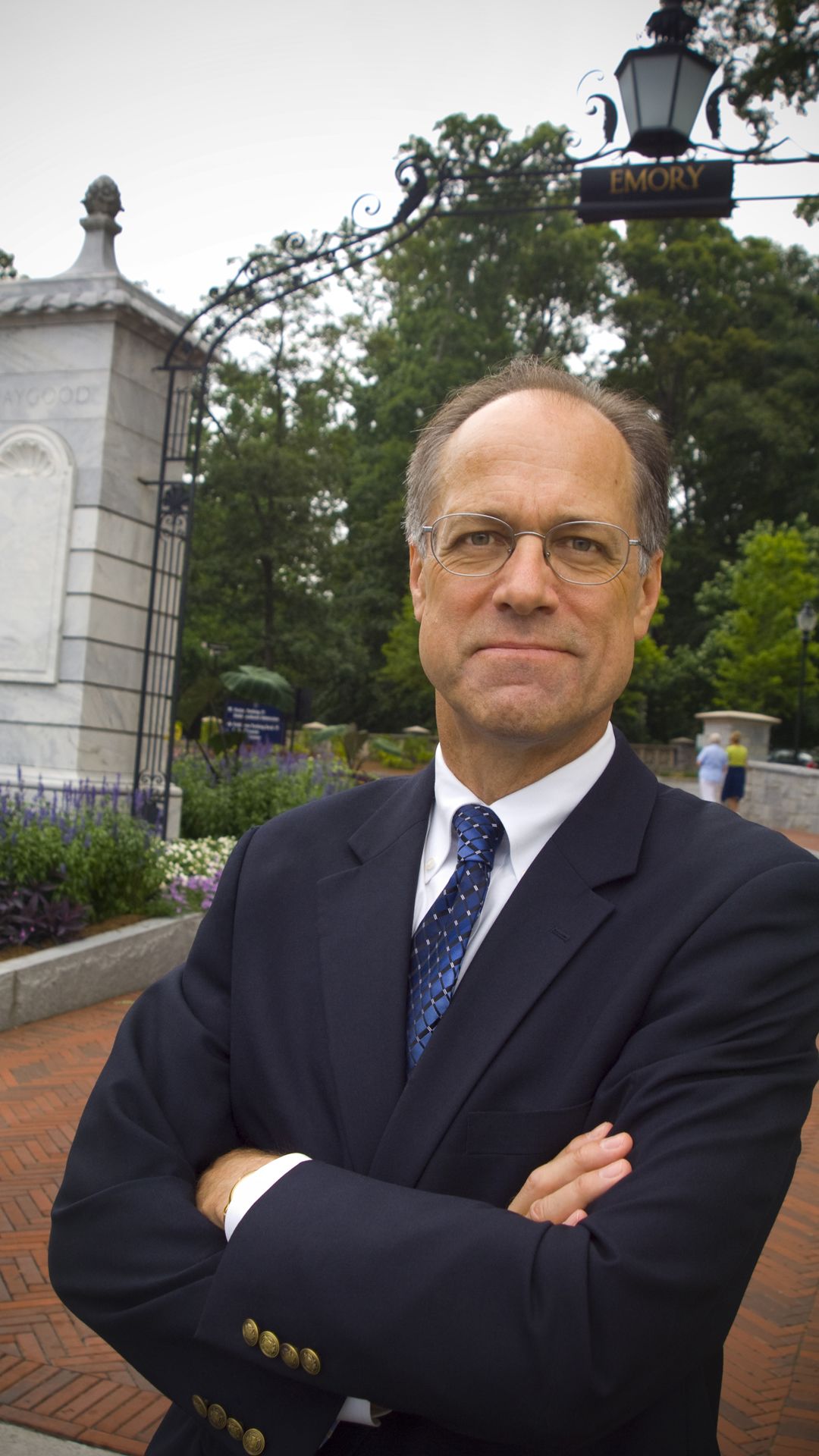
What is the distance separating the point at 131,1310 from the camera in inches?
60.9

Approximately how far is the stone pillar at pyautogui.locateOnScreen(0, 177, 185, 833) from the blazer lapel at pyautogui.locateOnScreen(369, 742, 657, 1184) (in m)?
8.22

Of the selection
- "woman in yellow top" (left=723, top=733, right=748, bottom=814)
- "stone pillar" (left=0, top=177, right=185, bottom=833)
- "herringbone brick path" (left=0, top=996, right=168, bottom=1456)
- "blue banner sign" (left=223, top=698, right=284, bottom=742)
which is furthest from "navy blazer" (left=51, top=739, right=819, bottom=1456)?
"woman in yellow top" (left=723, top=733, right=748, bottom=814)

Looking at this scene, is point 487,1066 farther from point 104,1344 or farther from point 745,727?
point 745,727

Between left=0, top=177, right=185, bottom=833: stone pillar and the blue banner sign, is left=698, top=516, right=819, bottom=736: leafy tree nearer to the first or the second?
the blue banner sign

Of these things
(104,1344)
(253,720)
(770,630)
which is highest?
(770,630)

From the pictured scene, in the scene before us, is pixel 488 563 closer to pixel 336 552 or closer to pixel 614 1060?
pixel 614 1060

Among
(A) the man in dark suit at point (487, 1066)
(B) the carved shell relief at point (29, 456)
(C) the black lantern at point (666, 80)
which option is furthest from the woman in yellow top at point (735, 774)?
(A) the man in dark suit at point (487, 1066)

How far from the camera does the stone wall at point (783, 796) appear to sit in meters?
24.4

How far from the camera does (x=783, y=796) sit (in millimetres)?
24891

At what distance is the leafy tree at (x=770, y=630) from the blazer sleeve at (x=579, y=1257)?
37.2m

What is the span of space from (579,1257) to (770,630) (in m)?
38.5

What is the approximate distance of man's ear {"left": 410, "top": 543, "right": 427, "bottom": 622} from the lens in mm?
2033

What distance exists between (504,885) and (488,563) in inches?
20.1

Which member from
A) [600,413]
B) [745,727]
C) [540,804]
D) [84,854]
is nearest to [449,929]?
[540,804]
